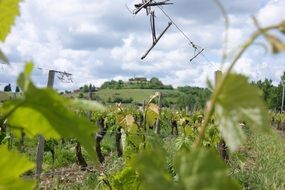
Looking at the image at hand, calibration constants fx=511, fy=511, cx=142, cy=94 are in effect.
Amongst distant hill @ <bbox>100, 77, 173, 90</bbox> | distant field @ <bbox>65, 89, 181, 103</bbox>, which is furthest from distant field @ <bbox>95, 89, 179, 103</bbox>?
distant hill @ <bbox>100, 77, 173, 90</bbox>

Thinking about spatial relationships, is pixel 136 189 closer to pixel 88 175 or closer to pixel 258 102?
pixel 258 102

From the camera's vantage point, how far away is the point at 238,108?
515 millimetres

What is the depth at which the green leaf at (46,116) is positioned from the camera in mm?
568

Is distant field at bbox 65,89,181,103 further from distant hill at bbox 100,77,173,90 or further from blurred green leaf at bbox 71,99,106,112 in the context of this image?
blurred green leaf at bbox 71,99,106,112

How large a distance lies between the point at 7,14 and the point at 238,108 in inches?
14.2

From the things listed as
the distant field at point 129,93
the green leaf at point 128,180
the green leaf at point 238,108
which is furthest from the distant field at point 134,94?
the green leaf at point 238,108

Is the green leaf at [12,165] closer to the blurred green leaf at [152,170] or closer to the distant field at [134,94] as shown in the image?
the blurred green leaf at [152,170]

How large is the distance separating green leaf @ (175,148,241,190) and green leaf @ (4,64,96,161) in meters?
0.18

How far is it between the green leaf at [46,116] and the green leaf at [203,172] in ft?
0.59

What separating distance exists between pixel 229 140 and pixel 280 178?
23.7ft

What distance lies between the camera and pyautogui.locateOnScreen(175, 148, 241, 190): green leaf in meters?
0.44

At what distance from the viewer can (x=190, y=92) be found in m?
81.4

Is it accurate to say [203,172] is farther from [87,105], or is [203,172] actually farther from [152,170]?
[87,105]

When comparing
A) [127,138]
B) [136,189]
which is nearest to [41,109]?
[136,189]
